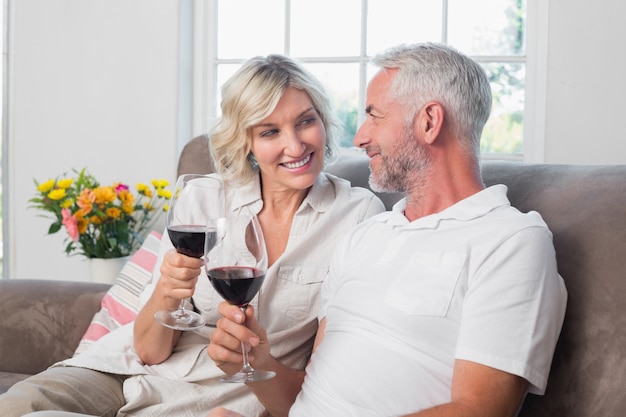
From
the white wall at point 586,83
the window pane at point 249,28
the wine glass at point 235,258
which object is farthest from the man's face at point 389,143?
the window pane at point 249,28

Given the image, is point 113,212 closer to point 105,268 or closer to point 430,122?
point 105,268

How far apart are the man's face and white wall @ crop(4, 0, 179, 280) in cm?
184

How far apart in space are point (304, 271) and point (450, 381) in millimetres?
529

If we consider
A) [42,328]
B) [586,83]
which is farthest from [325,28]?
[42,328]

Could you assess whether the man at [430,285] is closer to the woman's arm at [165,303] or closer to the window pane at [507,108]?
the woman's arm at [165,303]

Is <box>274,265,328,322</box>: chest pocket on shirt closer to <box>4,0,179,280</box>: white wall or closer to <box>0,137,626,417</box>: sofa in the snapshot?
<box>0,137,626,417</box>: sofa

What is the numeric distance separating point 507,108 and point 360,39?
70 centimetres

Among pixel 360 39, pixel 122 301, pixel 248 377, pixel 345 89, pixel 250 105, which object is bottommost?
pixel 122 301

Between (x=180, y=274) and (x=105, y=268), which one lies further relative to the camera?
(x=105, y=268)

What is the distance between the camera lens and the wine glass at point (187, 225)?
1464mm

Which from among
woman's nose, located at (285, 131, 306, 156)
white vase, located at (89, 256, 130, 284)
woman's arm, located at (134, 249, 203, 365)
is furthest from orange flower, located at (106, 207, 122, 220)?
woman's nose, located at (285, 131, 306, 156)

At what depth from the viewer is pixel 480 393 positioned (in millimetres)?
1328

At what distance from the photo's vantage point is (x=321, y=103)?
199cm

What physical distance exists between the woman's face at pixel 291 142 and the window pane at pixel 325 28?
1.48 metres
